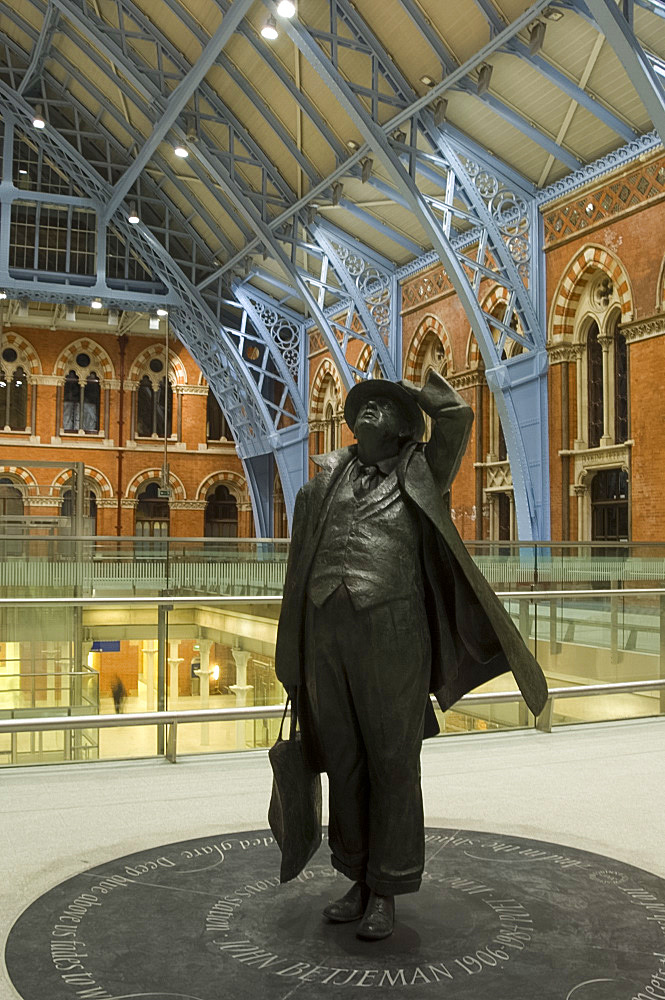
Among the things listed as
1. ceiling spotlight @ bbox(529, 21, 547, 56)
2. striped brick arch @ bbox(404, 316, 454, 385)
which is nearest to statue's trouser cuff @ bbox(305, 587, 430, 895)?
ceiling spotlight @ bbox(529, 21, 547, 56)

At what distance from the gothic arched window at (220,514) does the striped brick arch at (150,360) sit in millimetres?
3436

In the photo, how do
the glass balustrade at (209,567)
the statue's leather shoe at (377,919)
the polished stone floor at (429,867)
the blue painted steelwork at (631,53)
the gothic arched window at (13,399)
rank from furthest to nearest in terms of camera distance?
the gothic arched window at (13,399) < the blue painted steelwork at (631,53) < the glass balustrade at (209,567) < the statue's leather shoe at (377,919) < the polished stone floor at (429,867)

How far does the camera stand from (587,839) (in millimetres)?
3492

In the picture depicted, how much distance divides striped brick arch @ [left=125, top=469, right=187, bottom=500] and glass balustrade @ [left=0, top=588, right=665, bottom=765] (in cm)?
1837

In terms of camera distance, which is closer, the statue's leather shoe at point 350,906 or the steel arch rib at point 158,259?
the statue's leather shoe at point 350,906

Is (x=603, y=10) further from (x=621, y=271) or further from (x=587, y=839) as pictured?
(x=587, y=839)

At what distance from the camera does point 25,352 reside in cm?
2736

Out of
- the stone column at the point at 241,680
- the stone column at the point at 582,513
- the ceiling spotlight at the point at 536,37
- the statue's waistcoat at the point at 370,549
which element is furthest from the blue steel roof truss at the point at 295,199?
the statue's waistcoat at the point at 370,549

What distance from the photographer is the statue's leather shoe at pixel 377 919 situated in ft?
8.45

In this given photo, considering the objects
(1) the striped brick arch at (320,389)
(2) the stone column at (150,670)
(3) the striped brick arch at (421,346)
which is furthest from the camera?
(1) the striped brick arch at (320,389)

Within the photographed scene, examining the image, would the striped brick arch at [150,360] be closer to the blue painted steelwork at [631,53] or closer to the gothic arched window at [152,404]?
the gothic arched window at [152,404]

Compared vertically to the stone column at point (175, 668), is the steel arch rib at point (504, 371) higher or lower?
higher

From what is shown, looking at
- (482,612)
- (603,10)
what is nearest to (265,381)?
(603,10)

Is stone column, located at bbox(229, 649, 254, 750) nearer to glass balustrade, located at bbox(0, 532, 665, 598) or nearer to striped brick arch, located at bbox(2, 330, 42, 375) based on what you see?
glass balustrade, located at bbox(0, 532, 665, 598)
